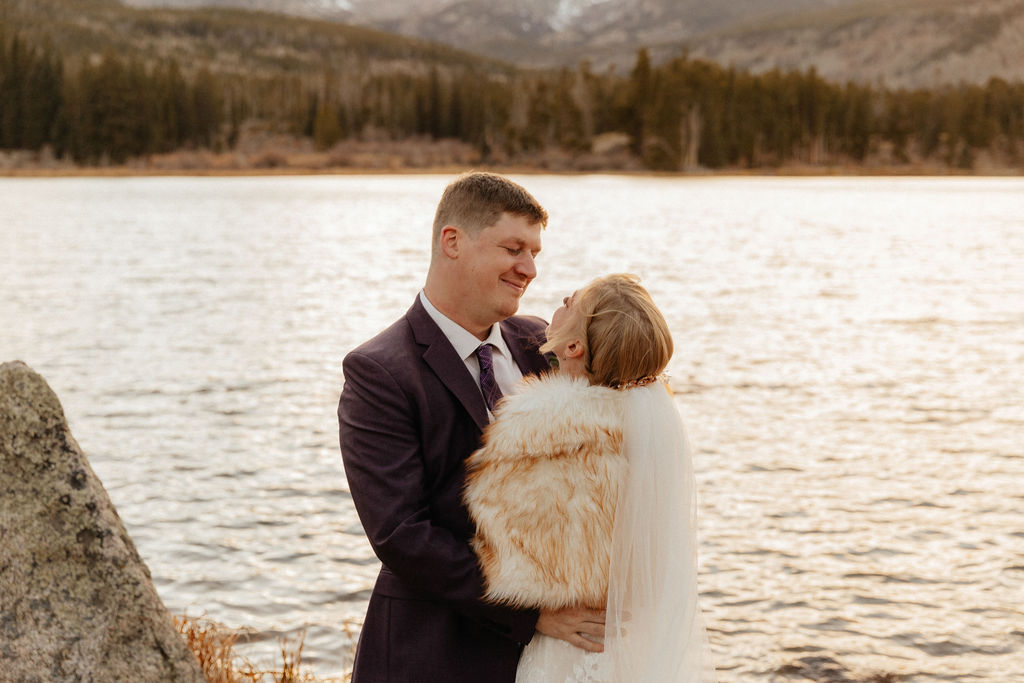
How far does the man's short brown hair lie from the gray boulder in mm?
1959

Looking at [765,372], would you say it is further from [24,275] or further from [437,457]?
[24,275]

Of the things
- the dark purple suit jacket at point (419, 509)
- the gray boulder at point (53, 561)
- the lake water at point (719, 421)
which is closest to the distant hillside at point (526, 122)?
the lake water at point (719, 421)

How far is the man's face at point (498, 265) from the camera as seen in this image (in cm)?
327

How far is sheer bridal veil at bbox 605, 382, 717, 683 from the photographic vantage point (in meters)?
3.03

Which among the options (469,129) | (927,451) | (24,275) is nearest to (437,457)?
(927,451)

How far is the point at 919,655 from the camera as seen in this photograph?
7.79m

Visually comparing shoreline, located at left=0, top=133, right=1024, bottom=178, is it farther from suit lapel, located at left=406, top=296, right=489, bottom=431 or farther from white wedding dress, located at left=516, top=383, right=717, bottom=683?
white wedding dress, located at left=516, top=383, right=717, bottom=683

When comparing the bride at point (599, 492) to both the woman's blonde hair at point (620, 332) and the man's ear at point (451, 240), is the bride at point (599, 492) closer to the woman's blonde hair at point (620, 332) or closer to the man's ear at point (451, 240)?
the woman's blonde hair at point (620, 332)

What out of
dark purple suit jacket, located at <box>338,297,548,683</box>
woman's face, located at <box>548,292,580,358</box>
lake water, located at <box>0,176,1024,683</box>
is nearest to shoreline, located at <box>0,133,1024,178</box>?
lake water, located at <box>0,176,1024,683</box>

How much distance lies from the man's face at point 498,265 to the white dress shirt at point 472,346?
0.24 feet

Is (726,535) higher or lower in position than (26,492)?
lower

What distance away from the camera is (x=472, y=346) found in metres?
3.39

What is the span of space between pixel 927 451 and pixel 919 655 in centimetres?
602

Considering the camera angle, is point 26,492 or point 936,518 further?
point 936,518
